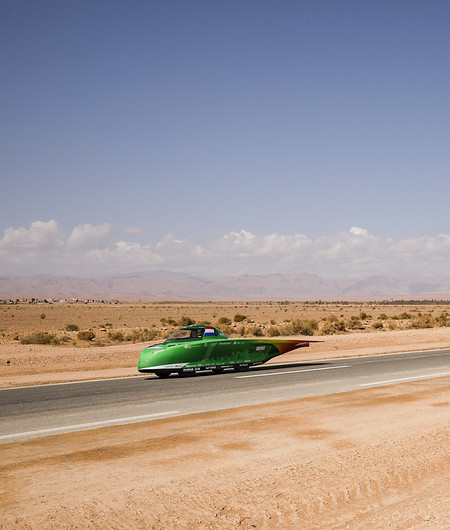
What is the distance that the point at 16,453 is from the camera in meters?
7.96

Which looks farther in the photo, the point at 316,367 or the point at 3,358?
the point at 3,358

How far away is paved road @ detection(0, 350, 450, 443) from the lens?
34.5ft

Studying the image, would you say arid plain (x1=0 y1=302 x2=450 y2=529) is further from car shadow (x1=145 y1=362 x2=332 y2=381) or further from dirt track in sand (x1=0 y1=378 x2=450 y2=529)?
car shadow (x1=145 y1=362 x2=332 y2=381)

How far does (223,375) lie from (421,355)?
10279 millimetres

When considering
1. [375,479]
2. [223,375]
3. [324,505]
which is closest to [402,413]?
[375,479]

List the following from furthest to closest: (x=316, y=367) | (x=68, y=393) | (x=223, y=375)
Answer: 1. (x=316, y=367)
2. (x=223, y=375)
3. (x=68, y=393)

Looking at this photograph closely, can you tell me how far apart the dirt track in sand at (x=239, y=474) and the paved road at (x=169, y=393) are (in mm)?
1112

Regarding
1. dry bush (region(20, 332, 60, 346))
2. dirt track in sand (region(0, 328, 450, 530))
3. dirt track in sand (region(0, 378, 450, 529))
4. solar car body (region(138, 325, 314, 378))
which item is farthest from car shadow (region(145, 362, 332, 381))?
dry bush (region(20, 332, 60, 346))

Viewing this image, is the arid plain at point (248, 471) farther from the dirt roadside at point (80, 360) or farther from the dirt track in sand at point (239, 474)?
the dirt roadside at point (80, 360)

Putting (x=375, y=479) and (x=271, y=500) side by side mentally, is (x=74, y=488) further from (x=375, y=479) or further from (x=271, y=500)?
(x=375, y=479)

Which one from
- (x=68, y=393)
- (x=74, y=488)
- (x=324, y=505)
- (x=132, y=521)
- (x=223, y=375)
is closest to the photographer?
(x=132, y=521)

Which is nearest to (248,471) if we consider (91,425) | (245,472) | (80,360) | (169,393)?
(245,472)

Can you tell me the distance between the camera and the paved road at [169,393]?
34.5 feet

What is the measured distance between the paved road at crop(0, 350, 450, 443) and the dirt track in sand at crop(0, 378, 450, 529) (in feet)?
3.65
